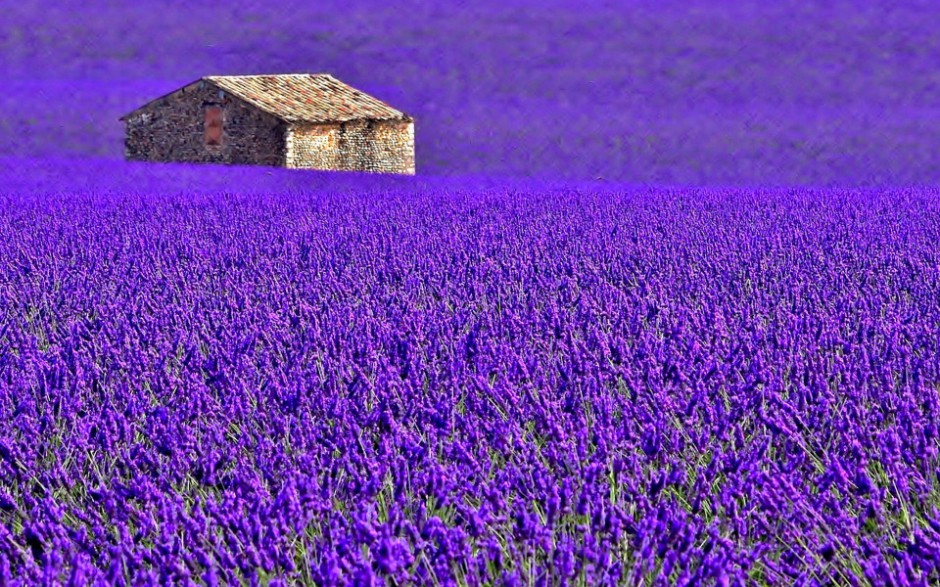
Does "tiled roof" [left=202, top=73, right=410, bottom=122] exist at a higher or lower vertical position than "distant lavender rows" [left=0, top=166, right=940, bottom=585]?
higher

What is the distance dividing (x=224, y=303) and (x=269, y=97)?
18245mm

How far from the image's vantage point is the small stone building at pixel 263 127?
70.0 feet

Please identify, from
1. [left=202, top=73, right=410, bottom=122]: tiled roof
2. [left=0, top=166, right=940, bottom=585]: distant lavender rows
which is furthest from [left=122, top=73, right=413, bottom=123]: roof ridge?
[left=0, top=166, right=940, bottom=585]: distant lavender rows

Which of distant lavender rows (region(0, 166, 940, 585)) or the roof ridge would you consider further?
the roof ridge

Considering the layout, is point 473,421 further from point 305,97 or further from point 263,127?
point 305,97

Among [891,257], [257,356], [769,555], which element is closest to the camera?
[769,555]

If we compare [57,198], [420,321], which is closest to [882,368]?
[420,321]

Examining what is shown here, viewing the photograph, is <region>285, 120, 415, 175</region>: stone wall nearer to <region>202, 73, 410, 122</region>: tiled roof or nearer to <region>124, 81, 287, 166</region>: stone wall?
<region>202, 73, 410, 122</region>: tiled roof

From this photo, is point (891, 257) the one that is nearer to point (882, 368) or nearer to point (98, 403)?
point (882, 368)

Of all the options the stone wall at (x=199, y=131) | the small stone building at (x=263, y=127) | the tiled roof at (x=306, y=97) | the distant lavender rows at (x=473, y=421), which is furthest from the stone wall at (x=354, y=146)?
the distant lavender rows at (x=473, y=421)

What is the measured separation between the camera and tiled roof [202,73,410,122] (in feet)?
71.2

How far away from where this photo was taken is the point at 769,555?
78.5 inches

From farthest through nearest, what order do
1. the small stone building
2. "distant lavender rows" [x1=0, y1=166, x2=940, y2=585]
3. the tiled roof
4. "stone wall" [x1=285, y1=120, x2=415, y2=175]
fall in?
the tiled roof → "stone wall" [x1=285, y1=120, x2=415, y2=175] → the small stone building → "distant lavender rows" [x1=0, y1=166, x2=940, y2=585]

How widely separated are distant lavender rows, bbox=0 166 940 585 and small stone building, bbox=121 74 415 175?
15.5 m
